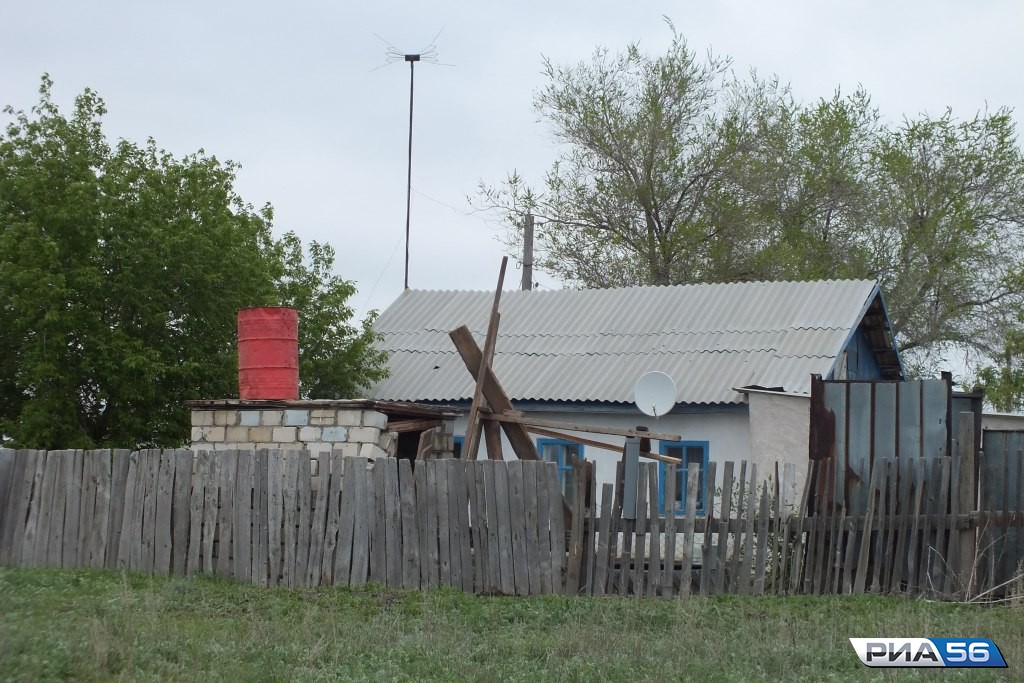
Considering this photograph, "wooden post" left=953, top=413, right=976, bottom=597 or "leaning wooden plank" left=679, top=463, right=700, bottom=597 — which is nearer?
"wooden post" left=953, top=413, right=976, bottom=597

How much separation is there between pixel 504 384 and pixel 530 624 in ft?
26.5

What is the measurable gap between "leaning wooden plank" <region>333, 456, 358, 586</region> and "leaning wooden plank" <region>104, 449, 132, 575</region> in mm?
2096

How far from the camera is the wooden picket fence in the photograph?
31.2ft

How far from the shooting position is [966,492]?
9383 millimetres

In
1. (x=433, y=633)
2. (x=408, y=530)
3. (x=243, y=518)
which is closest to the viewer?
(x=433, y=633)

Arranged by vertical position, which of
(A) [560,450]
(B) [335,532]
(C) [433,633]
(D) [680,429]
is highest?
(D) [680,429]

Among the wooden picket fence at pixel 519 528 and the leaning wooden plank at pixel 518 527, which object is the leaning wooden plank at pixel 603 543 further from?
the leaning wooden plank at pixel 518 527

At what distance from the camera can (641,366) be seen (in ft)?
52.1

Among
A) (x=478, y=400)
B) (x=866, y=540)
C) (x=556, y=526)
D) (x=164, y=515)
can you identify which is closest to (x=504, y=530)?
(x=556, y=526)

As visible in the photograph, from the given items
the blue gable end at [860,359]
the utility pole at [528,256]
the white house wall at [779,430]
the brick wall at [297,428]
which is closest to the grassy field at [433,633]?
the brick wall at [297,428]

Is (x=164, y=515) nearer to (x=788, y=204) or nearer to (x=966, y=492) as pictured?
(x=966, y=492)

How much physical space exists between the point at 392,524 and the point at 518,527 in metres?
1.15

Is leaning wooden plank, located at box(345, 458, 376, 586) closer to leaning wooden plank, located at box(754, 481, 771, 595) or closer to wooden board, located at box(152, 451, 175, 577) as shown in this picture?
wooden board, located at box(152, 451, 175, 577)

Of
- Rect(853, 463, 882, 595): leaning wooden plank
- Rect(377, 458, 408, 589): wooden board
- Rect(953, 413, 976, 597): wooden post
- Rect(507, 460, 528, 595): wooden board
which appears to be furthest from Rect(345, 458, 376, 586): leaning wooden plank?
Rect(953, 413, 976, 597): wooden post
